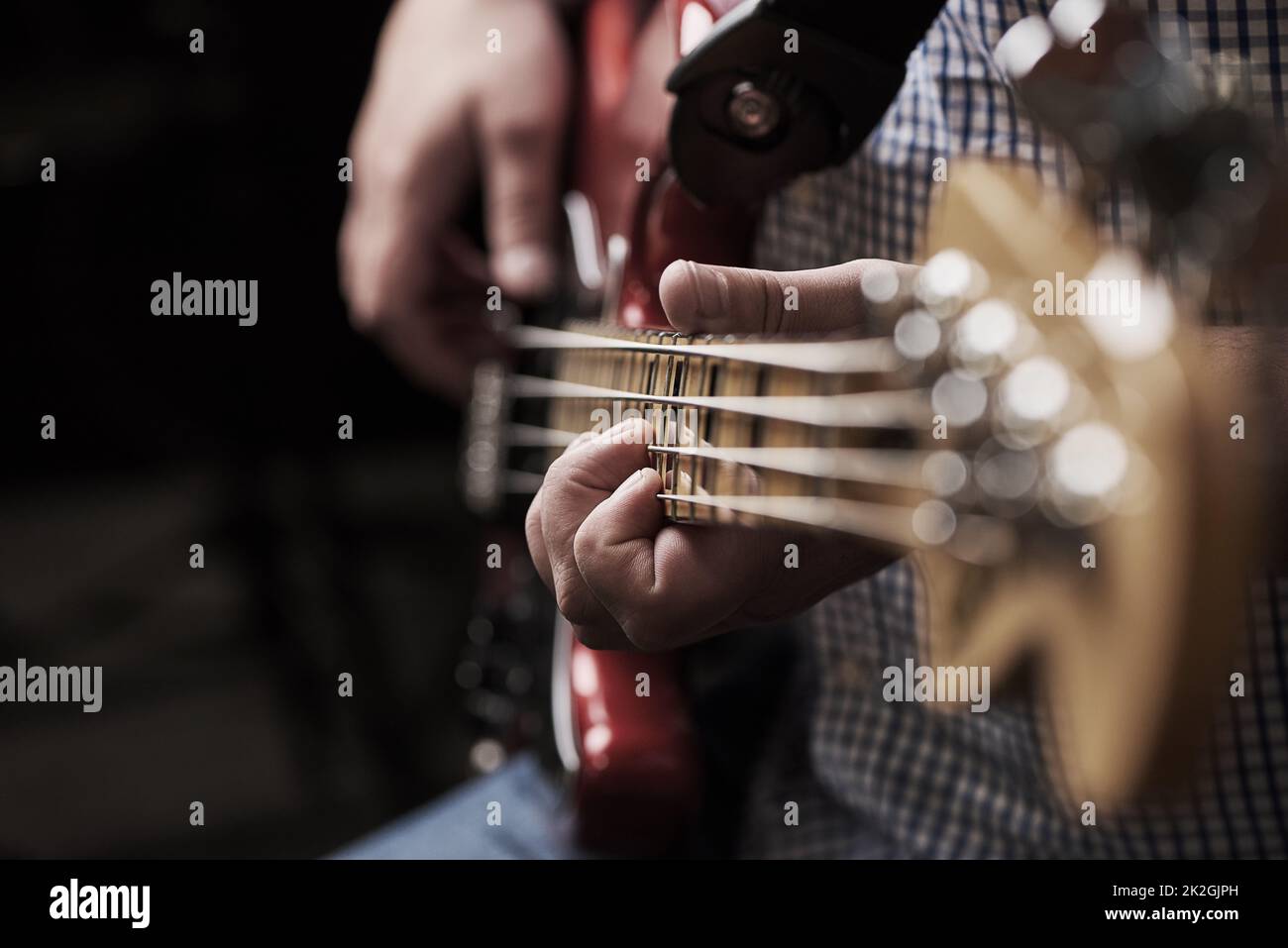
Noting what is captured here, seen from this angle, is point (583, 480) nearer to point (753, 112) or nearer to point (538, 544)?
point (538, 544)

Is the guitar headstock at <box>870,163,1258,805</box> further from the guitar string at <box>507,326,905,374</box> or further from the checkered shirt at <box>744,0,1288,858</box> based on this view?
the checkered shirt at <box>744,0,1288,858</box>

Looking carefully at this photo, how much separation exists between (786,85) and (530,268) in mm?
291

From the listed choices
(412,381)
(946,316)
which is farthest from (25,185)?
(946,316)

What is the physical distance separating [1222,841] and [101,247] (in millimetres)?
1711

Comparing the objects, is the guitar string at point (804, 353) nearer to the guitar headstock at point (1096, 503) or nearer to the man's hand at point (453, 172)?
the guitar headstock at point (1096, 503)

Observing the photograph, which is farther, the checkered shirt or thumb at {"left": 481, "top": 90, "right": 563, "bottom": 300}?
thumb at {"left": 481, "top": 90, "right": 563, "bottom": 300}

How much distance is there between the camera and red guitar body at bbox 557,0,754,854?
1.49ft

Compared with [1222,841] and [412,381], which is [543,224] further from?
[412,381]

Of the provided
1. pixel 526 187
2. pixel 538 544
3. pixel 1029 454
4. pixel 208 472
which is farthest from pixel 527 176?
pixel 208 472

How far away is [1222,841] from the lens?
41cm

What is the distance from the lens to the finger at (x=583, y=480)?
0.32 metres

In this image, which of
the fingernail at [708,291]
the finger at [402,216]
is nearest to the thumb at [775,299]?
the fingernail at [708,291]

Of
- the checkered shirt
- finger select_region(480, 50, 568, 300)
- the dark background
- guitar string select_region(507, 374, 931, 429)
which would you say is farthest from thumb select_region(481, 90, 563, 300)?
the dark background

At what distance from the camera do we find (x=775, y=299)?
30cm
